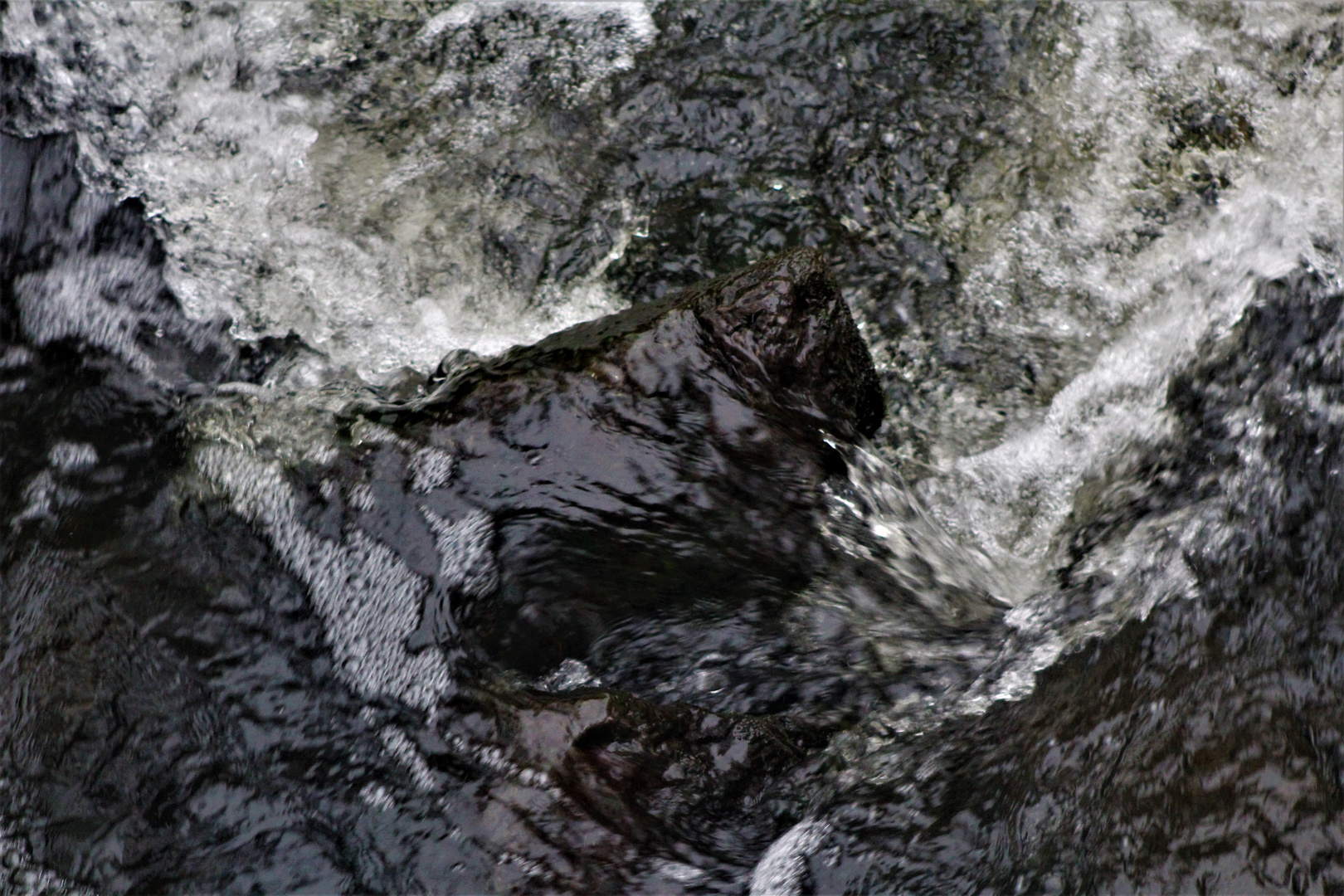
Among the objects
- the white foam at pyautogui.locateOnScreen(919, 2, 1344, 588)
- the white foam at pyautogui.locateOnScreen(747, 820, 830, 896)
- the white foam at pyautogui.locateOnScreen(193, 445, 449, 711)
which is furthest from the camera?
the white foam at pyautogui.locateOnScreen(919, 2, 1344, 588)

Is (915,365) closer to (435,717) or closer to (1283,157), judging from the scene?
(1283,157)

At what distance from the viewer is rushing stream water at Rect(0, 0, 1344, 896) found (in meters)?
2.08

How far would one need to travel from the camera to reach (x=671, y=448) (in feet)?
7.96

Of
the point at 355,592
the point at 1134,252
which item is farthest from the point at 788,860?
the point at 1134,252

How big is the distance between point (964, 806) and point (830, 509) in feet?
2.41

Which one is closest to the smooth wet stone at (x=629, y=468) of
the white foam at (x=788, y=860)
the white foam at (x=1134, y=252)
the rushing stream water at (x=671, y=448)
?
the rushing stream water at (x=671, y=448)

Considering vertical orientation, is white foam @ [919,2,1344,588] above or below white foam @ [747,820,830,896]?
above

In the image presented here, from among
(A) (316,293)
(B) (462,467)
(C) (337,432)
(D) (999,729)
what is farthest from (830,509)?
(A) (316,293)

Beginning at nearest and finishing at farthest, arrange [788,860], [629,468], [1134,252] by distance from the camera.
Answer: [788,860]
[629,468]
[1134,252]

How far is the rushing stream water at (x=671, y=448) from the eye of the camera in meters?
2.08

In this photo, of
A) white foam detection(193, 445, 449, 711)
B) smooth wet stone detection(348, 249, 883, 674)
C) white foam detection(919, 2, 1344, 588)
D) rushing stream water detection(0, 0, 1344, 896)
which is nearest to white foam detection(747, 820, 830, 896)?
rushing stream water detection(0, 0, 1344, 896)

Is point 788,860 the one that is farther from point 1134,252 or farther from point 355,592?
point 1134,252

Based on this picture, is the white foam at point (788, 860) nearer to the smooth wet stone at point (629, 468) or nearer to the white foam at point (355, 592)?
the smooth wet stone at point (629, 468)

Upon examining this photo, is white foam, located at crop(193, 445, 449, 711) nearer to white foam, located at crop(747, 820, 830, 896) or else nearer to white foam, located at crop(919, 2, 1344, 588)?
white foam, located at crop(747, 820, 830, 896)
